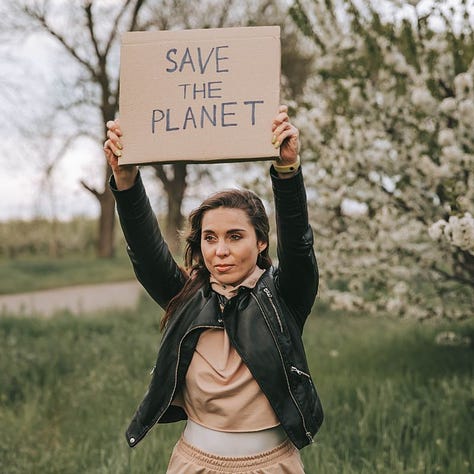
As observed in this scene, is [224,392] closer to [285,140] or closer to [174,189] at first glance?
[285,140]

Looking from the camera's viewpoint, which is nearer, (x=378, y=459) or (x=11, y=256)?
(x=378, y=459)

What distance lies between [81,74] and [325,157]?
1333 cm

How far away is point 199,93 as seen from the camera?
78.8 inches

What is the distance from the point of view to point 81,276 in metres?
15.1

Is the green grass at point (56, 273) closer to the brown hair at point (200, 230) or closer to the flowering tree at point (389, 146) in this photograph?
the flowering tree at point (389, 146)

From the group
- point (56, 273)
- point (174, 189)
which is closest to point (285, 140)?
point (56, 273)

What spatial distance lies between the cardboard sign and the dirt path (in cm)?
810

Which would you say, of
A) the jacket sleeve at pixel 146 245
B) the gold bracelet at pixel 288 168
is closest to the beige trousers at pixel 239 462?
the jacket sleeve at pixel 146 245

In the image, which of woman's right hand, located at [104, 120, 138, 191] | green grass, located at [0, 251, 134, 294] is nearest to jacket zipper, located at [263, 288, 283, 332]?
woman's right hand, located at [104, 120, 138, 191]

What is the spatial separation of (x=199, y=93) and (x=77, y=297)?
10434mm

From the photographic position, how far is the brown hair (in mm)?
2053

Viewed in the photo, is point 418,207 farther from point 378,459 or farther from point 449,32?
point 378,459

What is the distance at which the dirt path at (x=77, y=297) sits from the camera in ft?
34.3

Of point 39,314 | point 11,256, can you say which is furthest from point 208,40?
point 11,256
